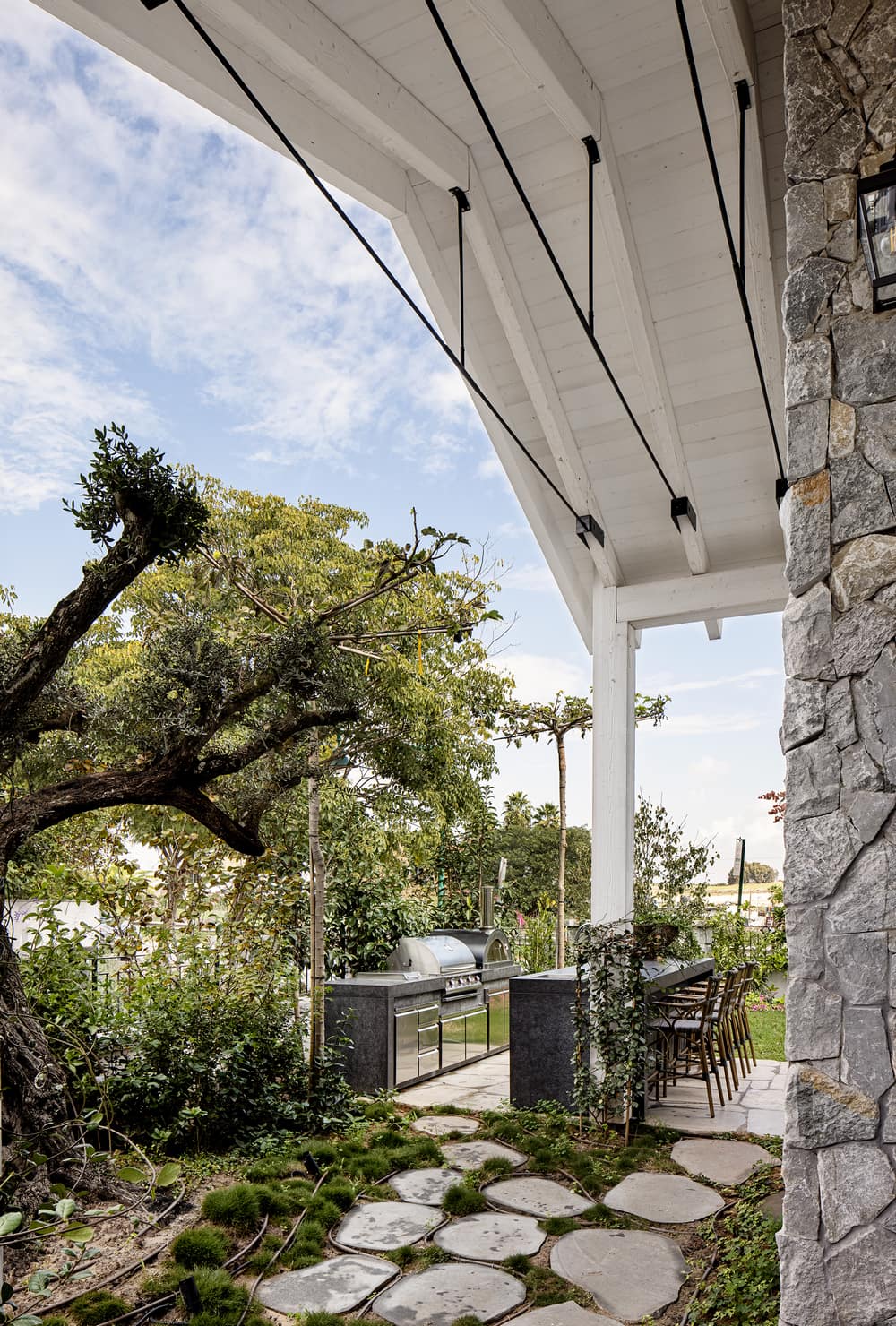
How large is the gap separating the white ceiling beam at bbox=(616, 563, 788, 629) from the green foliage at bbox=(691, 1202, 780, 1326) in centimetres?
361

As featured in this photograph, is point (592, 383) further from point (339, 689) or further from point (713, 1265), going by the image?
point (713, 1265)

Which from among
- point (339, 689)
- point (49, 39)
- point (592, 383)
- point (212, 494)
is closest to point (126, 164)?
point (49, 39)

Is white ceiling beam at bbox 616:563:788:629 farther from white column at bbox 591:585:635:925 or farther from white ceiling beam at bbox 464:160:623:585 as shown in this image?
white ceiling beam at bbox 464:160:623:585

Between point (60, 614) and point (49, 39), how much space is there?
1099 cm

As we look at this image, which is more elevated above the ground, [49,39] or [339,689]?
[49,39]

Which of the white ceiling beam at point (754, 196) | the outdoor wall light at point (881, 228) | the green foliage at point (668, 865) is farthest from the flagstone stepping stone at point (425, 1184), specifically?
the white ceiling beam at point (754, 196)

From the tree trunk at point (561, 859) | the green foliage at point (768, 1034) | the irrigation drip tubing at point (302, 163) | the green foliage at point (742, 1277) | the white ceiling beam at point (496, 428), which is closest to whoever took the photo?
the irrigation drip tubing at point (302, 163)

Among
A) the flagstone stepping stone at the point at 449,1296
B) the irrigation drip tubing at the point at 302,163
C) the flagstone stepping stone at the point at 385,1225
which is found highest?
the irrigation drip tubing at the point at 302,163

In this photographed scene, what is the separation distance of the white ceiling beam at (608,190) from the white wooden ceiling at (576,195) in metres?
0.01

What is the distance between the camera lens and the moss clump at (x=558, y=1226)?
13.7 feet

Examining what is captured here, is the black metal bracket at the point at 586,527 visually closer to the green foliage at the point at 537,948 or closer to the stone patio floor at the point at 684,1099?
the stone patio floor at the point at 684,1099

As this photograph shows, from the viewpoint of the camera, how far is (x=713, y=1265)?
378 centimetres

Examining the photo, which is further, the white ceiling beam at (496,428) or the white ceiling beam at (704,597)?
the white ceiling beam at (704,597)

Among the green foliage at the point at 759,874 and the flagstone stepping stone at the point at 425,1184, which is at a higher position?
the green foliage at the point at 759,874
